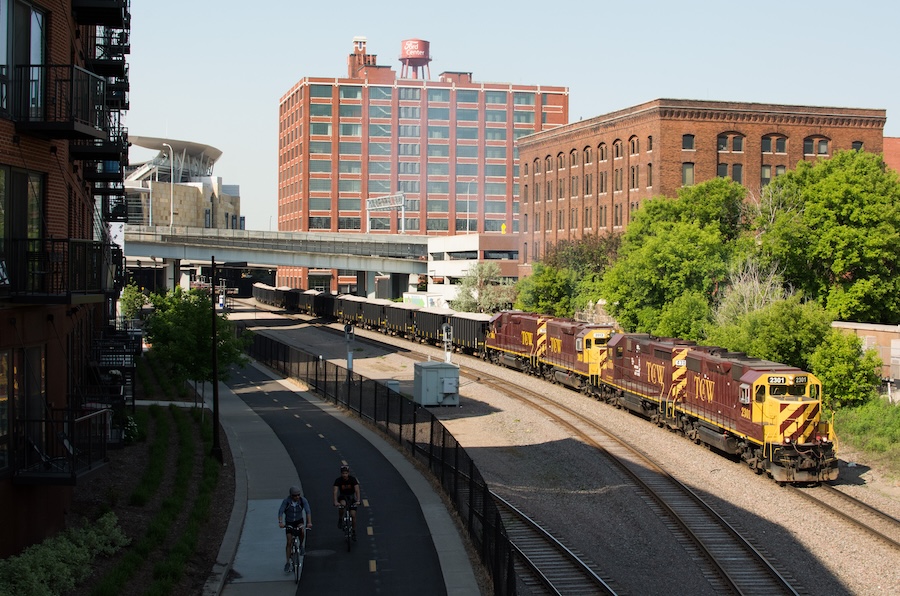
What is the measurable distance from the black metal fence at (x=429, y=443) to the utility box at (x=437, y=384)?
375cm

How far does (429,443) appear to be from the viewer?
103 ft

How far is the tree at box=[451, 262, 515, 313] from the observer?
314 feet

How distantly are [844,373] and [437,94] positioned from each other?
127056 mm

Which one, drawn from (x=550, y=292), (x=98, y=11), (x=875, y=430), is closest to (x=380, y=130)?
(x=550, y=292)

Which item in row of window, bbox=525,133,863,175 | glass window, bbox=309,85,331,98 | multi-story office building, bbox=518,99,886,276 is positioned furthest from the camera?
glass window, bbox=309,85,331,98

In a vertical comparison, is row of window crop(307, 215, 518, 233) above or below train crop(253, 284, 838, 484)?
above

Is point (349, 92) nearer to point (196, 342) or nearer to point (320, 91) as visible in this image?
point (320, 91)

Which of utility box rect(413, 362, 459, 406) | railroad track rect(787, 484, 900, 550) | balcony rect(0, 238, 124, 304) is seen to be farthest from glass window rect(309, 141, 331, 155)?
balcony rect(0, 238, 124, 304)

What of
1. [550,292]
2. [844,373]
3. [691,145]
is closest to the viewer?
[844,373]

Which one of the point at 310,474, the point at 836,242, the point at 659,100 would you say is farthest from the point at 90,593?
the point at 659,100

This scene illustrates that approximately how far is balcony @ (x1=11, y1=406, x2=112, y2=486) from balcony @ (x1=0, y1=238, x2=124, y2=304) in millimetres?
2206

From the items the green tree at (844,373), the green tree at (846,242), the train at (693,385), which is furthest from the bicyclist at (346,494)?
the green tree at (846,242)

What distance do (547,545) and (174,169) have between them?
18677 centimetres

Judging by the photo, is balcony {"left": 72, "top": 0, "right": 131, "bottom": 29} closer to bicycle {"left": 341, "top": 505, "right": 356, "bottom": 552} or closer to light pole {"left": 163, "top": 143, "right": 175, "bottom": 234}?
bicycle {"left": 341, "top": 505, "right": 356, "bottom": 552}
